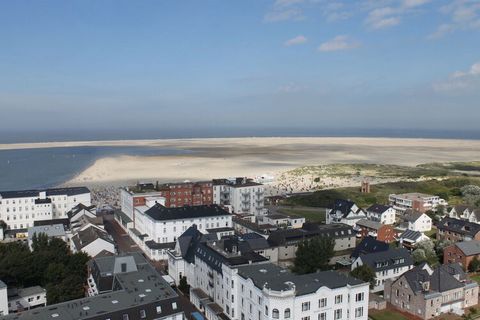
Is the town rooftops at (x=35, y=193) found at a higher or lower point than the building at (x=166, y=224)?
higher

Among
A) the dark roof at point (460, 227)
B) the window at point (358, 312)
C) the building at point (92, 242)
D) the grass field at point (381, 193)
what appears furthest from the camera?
the grass field at point (381, 193)

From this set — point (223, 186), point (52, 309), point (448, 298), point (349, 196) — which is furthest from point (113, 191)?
point (448, 298)

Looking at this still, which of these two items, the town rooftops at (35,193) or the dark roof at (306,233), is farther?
the town rooftops at (35,193)

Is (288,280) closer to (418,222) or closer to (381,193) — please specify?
(418,222)

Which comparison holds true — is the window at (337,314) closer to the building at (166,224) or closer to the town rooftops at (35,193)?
the building at (166,224)

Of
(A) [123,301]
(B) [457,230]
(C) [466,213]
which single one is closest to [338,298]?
(A) [123,301]

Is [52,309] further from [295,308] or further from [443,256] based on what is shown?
[443,256]

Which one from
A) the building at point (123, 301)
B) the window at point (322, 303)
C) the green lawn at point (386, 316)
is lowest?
the green lawn at point (386, 316)

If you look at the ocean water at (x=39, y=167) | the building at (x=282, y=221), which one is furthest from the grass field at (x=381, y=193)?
the ocean water at (x=39, y=167)
